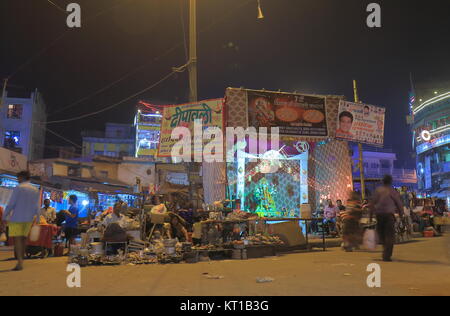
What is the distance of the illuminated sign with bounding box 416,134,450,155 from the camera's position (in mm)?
43584

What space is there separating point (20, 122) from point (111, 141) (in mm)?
11378

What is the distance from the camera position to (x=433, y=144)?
45812mm

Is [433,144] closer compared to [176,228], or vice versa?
[176,228]

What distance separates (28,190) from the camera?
695cm

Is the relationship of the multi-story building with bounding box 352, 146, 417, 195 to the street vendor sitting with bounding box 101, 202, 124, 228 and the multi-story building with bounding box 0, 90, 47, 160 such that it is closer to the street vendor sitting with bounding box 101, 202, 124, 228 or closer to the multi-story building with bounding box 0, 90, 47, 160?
the multi-story building with bounding box 0, 90, 47, 160

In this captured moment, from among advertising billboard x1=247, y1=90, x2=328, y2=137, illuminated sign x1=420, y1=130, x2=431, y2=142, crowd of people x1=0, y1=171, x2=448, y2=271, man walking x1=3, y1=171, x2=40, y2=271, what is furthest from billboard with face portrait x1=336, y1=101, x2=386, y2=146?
illuminated sign x1=420, y1=130, x2=431, y2=142

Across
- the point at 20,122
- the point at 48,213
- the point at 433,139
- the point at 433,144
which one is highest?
the point at 20,122

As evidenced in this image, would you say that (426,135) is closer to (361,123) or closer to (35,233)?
(361,123)

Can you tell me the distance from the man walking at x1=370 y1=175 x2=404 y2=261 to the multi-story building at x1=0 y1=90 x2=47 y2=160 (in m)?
35.8

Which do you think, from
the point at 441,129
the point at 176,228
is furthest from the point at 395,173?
the point at 176,228

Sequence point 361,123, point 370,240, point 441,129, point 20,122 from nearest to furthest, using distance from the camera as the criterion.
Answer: point 370,240 < point 361,123 < point 20,122 < point 441,129

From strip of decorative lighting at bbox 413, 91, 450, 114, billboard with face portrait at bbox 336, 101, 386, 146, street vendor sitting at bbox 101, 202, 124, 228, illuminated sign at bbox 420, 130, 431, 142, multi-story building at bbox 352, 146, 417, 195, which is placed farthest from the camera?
illuminated sign at bbox 420, 130, 431, 142

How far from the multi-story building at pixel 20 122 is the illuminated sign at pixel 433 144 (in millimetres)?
45556

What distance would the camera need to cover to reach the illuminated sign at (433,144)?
143ft
